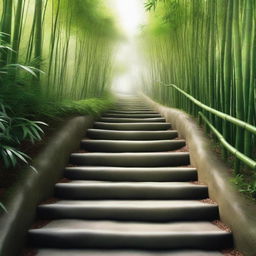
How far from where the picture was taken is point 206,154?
291cm

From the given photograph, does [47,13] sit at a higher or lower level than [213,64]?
higher

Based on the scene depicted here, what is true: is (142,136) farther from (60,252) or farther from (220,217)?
(60,252)

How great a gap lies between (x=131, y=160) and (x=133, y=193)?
0.65m

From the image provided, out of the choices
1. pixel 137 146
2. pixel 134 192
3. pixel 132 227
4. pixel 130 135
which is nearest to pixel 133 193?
pixel 134 192

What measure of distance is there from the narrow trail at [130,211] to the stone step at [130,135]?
0.53 metres

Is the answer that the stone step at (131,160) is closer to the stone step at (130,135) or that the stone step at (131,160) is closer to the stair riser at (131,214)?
the stone step at (130,135)

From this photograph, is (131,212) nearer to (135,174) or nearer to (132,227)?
(132,227)

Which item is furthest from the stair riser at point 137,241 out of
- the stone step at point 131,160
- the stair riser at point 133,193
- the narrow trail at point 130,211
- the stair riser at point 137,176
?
the stone step at point 131,160

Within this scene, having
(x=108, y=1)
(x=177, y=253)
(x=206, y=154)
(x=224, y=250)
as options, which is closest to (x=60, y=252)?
(x=177, y=253)

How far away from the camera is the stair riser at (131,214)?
246 centimetres

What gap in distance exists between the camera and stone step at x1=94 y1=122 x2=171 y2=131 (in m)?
4.55

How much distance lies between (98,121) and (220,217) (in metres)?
2.94

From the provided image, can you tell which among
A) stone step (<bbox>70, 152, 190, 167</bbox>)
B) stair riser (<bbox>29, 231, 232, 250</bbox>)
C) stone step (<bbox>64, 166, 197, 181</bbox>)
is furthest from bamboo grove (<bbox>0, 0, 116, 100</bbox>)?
stair riser (<bbox>29, 231, 232, 250</bbox>)

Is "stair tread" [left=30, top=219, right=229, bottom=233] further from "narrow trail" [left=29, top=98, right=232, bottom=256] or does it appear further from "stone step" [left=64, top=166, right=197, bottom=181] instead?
"stone step" [left=64, top=166, right=197, bottom=181]
